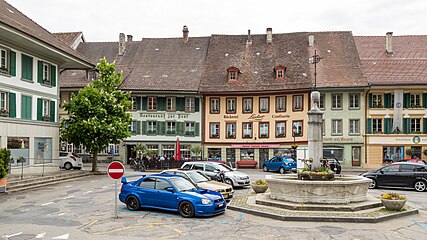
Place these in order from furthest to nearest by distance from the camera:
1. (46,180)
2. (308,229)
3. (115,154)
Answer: (115,154), (46,180), (308,229)

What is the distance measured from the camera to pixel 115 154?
50.7 m

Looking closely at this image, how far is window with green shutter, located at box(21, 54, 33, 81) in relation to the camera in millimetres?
29734

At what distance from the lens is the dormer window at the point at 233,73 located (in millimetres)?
49406

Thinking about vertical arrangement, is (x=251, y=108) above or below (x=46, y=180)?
above

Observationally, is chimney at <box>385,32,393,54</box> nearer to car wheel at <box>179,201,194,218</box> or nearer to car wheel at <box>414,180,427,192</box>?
car wheel at <box>414,180,427,192</box>

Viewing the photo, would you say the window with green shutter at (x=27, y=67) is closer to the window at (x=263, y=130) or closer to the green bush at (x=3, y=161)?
the green bush at (x=3, y=161)

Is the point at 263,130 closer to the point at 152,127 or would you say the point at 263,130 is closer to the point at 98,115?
the point at 152,127

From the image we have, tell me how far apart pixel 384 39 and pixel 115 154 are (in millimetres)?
32096

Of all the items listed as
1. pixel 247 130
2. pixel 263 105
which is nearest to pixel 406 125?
pixel 263 105

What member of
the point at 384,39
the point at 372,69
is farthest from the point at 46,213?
the point at 384,39

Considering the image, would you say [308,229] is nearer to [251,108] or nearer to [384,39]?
[251,108]

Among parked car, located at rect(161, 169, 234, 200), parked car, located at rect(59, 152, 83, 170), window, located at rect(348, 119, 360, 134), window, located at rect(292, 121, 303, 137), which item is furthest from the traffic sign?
window, located at rect(348, 119, 360, 134)

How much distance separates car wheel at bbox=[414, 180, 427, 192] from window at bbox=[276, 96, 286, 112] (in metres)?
24.7

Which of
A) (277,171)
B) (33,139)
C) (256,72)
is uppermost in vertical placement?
(256,72)
